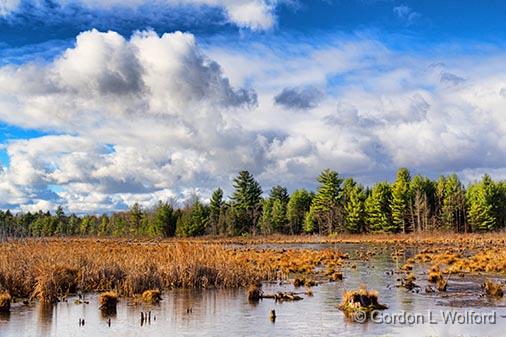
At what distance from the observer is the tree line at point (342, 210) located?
104m

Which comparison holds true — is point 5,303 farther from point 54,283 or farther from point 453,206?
point 453,206

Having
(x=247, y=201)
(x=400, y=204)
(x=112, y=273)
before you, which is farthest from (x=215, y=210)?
(x=112, y=273)

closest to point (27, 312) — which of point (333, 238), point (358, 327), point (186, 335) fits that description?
point (186, 335)

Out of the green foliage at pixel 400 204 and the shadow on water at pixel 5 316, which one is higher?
the green foliage at pixel 400 204

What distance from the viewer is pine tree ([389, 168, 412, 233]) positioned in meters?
→ 103

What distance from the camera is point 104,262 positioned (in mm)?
26766

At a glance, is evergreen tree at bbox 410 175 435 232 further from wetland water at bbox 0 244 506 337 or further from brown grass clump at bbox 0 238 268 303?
wetland water at bbox 0 244 506 337

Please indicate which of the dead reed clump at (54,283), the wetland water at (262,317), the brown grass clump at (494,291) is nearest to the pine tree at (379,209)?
the wetland water at (262,317)

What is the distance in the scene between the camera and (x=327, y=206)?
114812 millimetres

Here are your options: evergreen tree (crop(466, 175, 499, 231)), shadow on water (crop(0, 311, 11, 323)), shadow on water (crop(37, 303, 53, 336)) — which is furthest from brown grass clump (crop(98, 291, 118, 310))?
evergreen tree (crop(466, 175, 499, 231))

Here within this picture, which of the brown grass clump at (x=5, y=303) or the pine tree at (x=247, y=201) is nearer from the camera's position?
the brown grass clump at (x=5, y=303)

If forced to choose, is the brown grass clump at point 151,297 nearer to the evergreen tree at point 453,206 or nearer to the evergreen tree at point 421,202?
the evergreen tree at point 421,202

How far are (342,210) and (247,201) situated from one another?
27078 millimetres

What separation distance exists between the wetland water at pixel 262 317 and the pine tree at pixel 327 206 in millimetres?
87233
